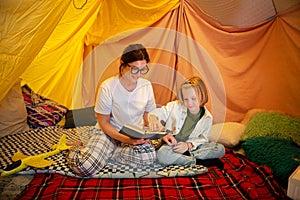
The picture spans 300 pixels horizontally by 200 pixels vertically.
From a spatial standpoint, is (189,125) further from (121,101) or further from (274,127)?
(274,127)

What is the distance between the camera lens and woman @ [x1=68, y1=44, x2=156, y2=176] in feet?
4.76

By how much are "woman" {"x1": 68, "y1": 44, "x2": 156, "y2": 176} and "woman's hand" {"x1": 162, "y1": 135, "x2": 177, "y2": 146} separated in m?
0.09

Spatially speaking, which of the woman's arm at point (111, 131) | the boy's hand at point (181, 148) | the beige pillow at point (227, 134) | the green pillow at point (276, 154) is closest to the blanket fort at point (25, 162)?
the woman's arm at point (111, 131)

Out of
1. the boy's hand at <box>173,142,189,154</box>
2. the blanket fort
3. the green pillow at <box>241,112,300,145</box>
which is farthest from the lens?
the green pillow at <box>241,112,300,145</box>

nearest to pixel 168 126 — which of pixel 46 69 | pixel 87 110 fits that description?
pixel 87 110

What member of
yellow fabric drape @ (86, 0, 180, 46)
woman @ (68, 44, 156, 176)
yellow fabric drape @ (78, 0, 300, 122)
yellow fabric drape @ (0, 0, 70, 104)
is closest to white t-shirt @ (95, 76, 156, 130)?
woman @ (68, 44, 156, 176)

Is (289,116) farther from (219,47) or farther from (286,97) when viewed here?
(219,47)

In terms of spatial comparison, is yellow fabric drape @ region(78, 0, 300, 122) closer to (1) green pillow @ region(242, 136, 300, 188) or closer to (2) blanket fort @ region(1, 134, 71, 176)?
(1) green pillow @ region(242, 136, 300, 188)

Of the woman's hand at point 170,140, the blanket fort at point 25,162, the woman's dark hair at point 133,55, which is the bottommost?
the blanket fort at point 25,162

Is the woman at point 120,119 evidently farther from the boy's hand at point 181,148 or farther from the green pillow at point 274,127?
the green pillow at point 274,127

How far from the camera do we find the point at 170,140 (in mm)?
1588

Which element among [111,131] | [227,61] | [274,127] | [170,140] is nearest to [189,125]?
[170,140]

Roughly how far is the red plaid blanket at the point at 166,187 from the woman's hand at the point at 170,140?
0.21 metres

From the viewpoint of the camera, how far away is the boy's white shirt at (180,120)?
165cm
